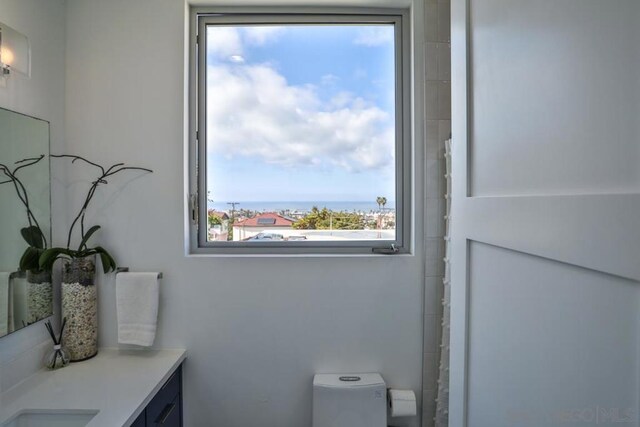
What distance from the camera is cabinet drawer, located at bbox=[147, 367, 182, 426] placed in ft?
4.21

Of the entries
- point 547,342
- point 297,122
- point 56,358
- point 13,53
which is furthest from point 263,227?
point 547,342

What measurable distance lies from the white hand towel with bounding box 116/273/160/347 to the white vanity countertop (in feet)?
0.34

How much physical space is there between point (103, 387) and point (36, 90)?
1.25 metres

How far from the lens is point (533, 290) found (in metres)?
0.50

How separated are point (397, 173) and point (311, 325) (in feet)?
2.89

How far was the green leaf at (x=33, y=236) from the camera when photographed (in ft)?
4.43

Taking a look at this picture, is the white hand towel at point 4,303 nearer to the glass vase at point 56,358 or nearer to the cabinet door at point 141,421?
the glass vase at point 56,358

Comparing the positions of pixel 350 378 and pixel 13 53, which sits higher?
pixel 13 53

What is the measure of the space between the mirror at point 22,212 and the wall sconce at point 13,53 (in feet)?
0.51

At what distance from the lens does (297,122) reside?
5.64 ft

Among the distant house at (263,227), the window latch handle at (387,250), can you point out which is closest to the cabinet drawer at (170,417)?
the distant house at (263,227)

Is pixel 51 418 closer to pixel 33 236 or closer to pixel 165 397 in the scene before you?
pixel 165 397

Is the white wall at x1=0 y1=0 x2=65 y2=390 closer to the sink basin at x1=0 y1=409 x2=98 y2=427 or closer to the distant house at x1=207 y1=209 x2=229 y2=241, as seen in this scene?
the sink basin at x1=0 y1=409 x2=98 y2=427

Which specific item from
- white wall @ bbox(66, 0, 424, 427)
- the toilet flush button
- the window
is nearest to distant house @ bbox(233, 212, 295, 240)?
the window
